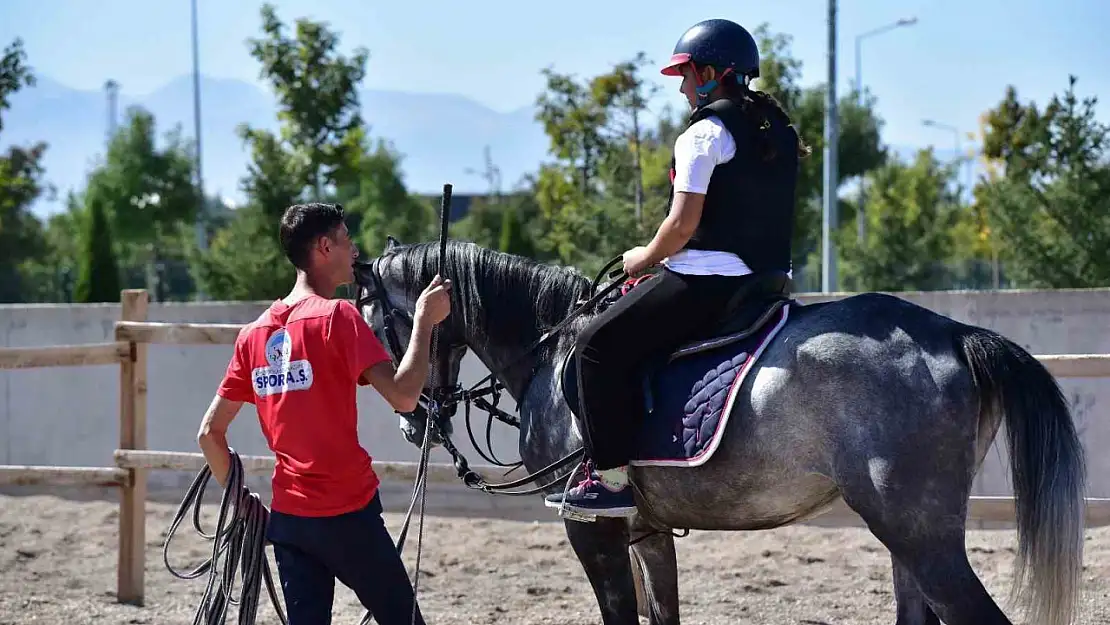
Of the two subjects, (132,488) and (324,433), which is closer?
(324,433)

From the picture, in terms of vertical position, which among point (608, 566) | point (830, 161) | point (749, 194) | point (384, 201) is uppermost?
point (384, 201)

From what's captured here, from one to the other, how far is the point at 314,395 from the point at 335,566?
1.67 ft

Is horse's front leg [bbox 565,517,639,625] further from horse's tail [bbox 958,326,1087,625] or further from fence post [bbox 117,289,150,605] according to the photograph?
fence post [bbox 117,289,150,605]

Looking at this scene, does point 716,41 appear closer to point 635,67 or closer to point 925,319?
point 925,319

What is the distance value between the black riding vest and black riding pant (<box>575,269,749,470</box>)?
12 cm

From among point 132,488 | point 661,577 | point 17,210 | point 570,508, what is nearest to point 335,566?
point 570,508

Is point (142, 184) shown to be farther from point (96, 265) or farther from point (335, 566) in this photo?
point (335, 566)

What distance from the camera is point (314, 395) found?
136 inches

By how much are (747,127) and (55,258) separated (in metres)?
33.9

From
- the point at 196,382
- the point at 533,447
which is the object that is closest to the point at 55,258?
the point at 196,382

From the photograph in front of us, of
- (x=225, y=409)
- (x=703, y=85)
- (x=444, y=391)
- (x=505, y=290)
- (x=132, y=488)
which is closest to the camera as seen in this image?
(x=225, y=409)

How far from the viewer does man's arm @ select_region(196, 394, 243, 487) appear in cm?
370

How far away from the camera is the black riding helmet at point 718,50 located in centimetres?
394

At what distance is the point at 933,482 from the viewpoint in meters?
3.44
